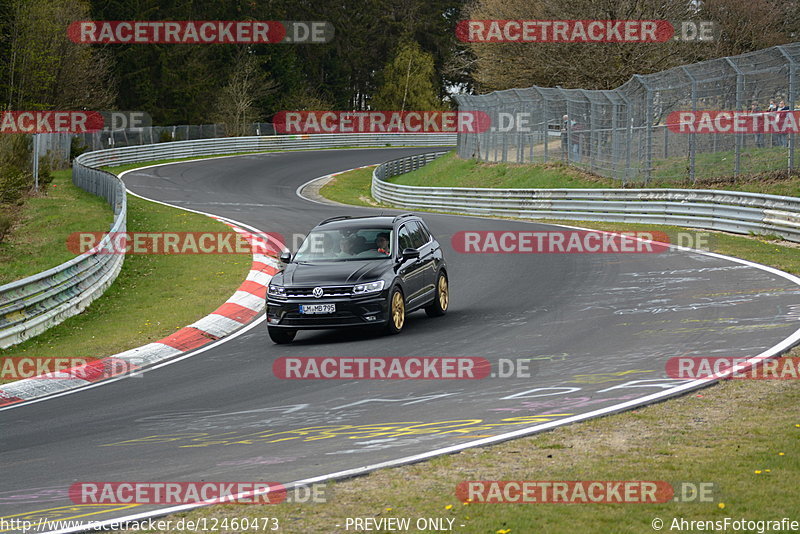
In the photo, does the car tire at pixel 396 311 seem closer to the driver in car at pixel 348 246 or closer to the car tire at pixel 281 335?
the driver in car at pixel 348 246

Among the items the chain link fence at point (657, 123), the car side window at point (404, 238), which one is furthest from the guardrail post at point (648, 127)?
the car side window at point (404, 238)

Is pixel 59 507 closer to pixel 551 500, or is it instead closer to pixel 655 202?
pixel 551 500

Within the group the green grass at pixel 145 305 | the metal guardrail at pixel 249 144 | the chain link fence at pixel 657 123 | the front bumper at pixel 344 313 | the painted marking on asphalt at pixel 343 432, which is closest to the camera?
the painted marking on asphalt at pixel 343 432

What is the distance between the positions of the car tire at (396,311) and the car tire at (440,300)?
3.64 feet

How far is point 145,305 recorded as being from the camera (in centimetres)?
1809

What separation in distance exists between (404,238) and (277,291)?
2263mm

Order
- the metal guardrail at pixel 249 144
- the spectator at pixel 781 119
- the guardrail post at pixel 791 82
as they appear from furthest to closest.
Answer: the metal guardrail at pixel 249 144
the spectator at pixel 781 119
the guardrail post at pixel 791 82

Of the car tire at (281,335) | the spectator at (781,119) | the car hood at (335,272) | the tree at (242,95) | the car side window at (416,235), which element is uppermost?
the tree at (242,95)

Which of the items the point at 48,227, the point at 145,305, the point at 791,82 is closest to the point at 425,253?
the point at 145,305

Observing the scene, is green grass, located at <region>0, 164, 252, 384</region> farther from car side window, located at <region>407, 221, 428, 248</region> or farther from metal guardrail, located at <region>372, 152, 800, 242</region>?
metal guardrail, located at <region>372, 152, 800, 242</region>

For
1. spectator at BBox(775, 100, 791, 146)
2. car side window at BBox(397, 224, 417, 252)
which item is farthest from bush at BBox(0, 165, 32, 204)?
spectator at BBox(775, 100, 791, 146)

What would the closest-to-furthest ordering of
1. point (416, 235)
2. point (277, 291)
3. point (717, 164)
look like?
point (277, 291) < point (416, 235) < point (717, 164)

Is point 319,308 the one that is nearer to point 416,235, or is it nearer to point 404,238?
point 404,238

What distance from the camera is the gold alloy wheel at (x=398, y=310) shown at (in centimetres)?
1383
